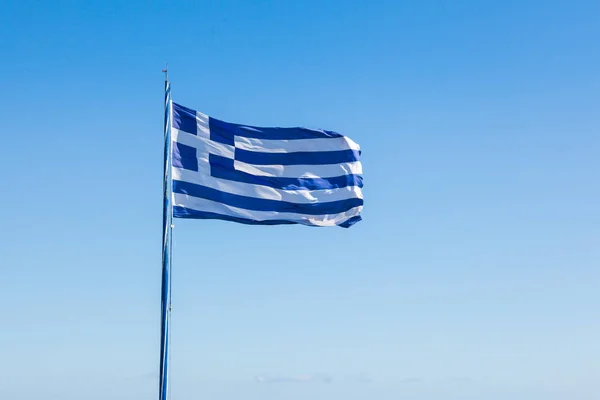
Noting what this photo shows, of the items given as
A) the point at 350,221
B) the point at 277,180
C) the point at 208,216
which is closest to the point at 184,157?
the point at 208,216

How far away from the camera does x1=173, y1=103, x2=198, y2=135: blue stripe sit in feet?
107

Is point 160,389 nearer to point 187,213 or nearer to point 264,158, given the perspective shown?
point 187,213

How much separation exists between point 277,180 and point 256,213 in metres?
1.51

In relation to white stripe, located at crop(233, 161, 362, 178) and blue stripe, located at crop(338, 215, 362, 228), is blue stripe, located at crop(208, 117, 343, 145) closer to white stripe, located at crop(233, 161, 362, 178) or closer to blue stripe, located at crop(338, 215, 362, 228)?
white stripe, located at crop(233, 161, 362, 178)

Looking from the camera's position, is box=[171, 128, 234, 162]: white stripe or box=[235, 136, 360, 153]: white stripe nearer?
box=[171, 128, 234, 162]: white stripe

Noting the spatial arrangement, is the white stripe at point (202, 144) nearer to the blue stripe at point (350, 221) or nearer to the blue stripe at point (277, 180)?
the blue stripe at point (277, 180)

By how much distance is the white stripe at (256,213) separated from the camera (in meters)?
32.1

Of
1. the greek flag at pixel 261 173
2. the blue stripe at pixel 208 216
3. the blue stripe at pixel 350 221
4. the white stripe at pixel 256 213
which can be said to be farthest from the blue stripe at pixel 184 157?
the blue stripe at pixel 350 221

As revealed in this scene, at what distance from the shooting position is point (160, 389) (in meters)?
29.4

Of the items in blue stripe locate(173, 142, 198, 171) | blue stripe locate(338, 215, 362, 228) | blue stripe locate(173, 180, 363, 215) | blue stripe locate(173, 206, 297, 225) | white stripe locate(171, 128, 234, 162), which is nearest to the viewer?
blue stripe locate(173, 206, 297, 225)

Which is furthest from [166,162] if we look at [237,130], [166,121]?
[237,130]

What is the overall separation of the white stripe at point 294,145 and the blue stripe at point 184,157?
1774 millimetres

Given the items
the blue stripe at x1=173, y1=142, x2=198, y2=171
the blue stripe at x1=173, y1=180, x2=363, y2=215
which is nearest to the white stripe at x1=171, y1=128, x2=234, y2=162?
the blue stripe at x1=173, y1=142, x2=198, y2=171

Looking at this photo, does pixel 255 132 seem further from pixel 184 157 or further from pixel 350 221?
pixel 350 221
